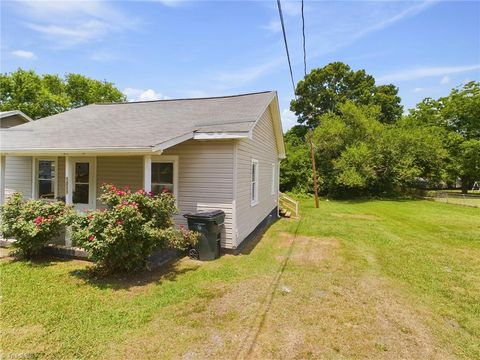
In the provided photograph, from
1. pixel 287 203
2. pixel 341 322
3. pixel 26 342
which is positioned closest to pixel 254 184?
pixel 341 322

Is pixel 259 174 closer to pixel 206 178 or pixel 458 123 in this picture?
pixel 206 178

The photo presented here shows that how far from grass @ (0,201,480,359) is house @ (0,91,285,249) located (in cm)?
167

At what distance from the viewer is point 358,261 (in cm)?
710

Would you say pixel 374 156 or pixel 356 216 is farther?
pixel 374 156

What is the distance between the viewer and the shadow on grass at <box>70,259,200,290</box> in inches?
209

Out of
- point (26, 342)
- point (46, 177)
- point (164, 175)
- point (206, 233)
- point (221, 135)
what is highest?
point (221, 135)

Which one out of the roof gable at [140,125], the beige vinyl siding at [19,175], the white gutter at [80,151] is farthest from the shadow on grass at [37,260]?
the beige vinyl siding at [19,175]

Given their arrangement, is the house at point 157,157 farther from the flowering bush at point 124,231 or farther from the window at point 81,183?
the flowering bush at point 124,231

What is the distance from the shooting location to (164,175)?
7891 mm

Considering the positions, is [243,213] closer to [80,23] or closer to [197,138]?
[197,138]

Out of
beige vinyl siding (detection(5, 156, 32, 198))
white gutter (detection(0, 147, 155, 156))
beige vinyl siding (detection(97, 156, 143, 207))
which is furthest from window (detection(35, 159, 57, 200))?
beige vinyl siding (detection(97, 156, 143, 207))

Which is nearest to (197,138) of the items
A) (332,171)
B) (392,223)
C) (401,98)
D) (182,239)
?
(182,239)

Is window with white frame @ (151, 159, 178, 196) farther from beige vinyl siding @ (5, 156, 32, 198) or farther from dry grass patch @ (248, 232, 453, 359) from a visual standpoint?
beige vinyl siding @ (5, 156, 32, 198)

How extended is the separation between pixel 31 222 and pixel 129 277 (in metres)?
2.50
